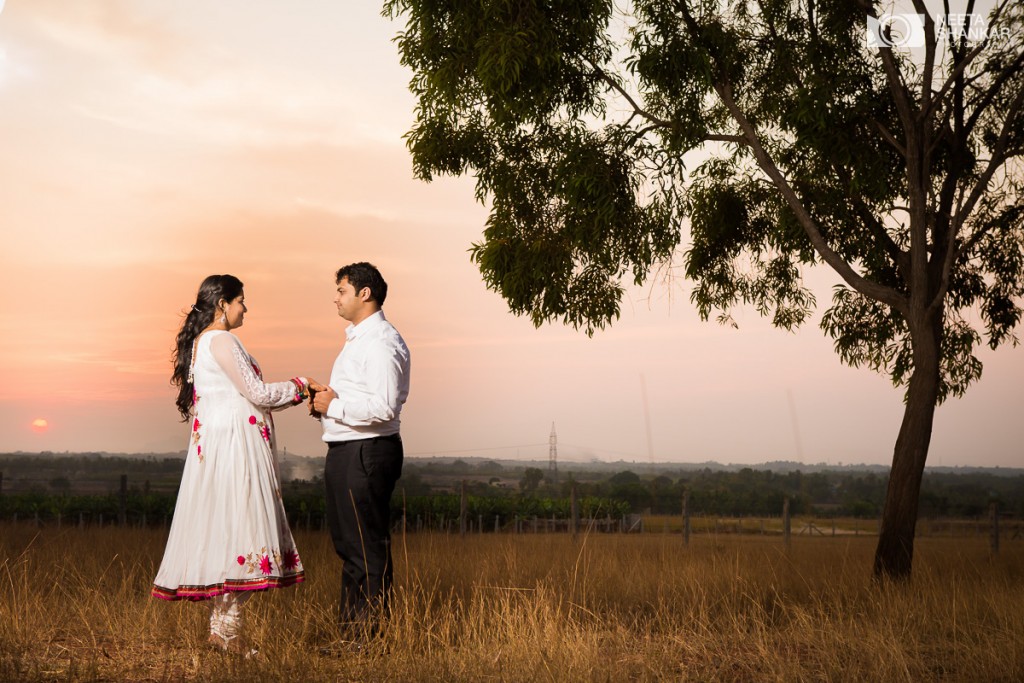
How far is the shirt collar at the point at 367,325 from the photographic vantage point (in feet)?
19.7

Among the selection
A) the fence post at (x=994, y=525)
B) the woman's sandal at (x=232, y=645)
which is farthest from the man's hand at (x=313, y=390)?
the fence post at (x=994, y=525)

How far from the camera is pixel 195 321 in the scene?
6.12 metres

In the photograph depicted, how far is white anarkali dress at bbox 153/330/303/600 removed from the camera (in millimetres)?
5926

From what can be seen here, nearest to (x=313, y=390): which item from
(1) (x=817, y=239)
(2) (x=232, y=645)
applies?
(2) (x=232, y=645)

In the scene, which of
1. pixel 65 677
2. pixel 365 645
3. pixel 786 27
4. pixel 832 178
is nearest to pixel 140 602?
pixel 65 677

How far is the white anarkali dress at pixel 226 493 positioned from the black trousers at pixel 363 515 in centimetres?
37

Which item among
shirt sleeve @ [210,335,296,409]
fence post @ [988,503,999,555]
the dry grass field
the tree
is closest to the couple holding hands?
shirt sleeve @ [210,335,296,409]

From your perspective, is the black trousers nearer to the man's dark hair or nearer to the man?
the man

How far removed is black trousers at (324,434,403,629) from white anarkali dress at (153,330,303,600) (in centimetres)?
37

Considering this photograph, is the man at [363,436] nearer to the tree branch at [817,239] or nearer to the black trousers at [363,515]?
the black trousers at [363,515]

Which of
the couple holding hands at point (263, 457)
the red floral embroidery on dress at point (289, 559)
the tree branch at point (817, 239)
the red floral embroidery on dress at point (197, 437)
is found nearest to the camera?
the couple holding hands at point (263, 457)

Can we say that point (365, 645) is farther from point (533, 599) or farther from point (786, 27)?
point (786, 27)

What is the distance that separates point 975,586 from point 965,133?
19.8ft

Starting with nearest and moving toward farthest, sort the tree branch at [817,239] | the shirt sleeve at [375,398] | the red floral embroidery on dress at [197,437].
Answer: the shirt sleeve at [375,398] → the red floral embroidery on dress at [197,437] → the tree branch at [817,239]
